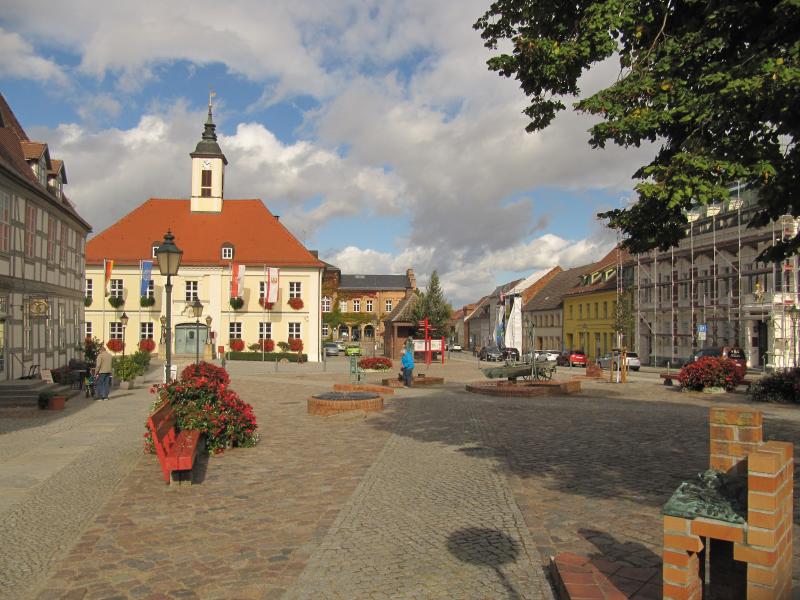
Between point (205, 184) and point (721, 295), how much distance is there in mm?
39294

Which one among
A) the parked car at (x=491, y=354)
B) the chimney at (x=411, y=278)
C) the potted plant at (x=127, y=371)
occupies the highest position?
the chimney at (x=411, y=278)

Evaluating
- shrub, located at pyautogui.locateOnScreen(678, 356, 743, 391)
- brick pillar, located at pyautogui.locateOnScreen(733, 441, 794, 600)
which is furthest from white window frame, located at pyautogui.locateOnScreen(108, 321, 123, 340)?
brick pillar, located at pyautogui.locateOnScreen(733, 441, 794, 600)

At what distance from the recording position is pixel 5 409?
53.7 ft

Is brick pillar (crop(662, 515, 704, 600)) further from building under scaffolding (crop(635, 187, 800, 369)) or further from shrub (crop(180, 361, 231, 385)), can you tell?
building under scaffolding (crop(635, 187, 800, 369))

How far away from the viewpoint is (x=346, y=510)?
24.7ft

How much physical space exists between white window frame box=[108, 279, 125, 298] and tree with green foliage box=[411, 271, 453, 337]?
71.9 ft

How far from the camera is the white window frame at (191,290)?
5266 cm

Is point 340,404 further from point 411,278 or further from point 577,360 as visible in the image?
point 411,278

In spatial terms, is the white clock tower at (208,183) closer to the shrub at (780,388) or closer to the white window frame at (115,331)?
the white window frame at (115,331)

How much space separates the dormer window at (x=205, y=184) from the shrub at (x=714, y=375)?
144 ft

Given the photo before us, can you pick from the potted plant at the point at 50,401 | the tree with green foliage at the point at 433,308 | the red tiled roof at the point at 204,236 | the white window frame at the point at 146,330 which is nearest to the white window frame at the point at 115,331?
the white window frame at the point at 146,330

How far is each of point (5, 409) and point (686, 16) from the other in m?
16.0

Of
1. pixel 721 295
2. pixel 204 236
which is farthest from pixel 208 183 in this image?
pixel 721 295

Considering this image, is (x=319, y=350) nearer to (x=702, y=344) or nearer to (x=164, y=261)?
(x=702, y=344)
